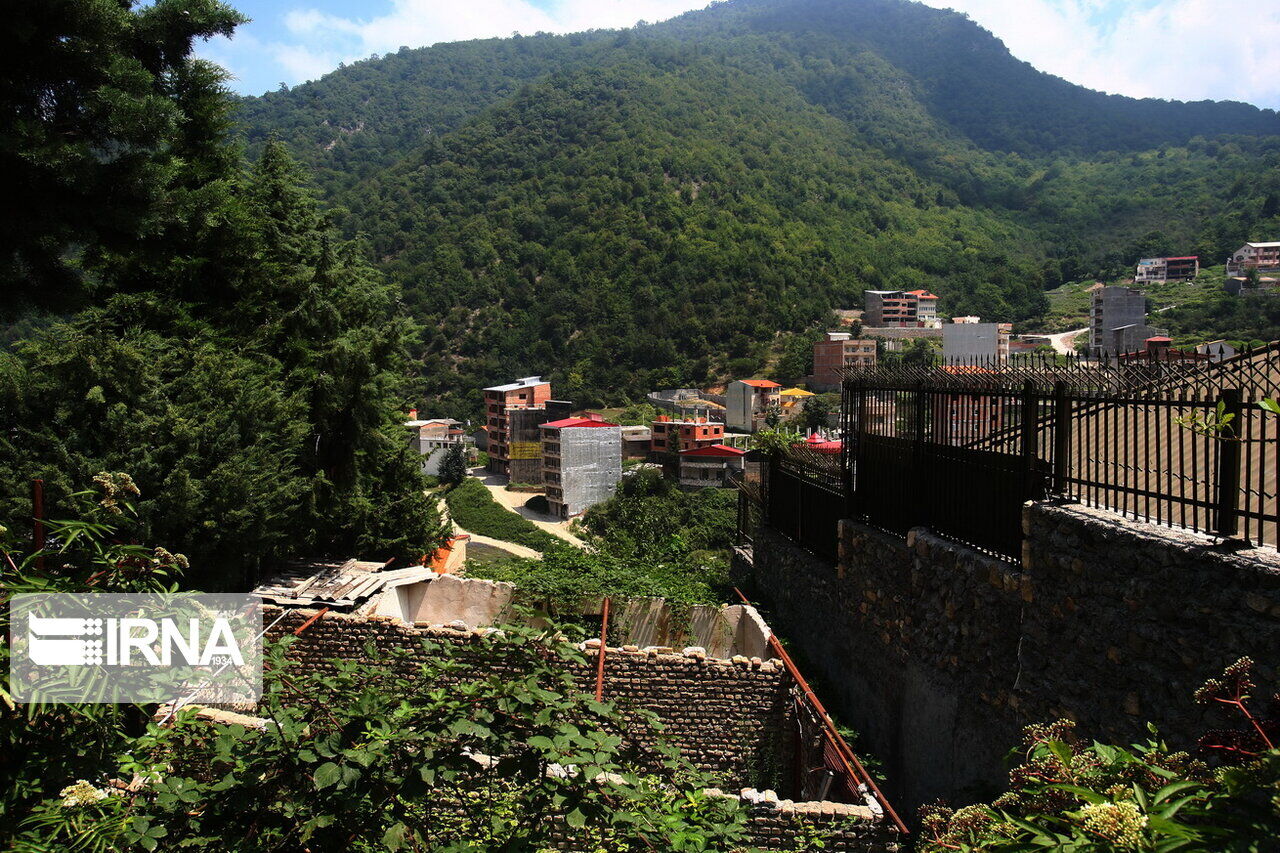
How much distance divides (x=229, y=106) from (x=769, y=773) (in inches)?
328

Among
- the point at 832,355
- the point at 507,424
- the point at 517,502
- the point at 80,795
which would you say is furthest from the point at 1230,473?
the point at 832,355

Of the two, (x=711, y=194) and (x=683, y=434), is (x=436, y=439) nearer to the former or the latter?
(x=683, y=434)

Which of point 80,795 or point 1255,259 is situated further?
point 1255,259

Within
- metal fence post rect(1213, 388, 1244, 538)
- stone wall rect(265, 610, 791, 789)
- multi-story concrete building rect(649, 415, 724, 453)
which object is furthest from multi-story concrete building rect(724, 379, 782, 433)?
metal fence post rect(1213, 388, 1244, 538)

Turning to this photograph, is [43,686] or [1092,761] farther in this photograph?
[43,686]

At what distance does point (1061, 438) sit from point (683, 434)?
159 feet

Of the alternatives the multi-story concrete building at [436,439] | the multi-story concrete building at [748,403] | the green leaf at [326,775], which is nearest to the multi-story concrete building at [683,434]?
the multi-story concrete building at [748,403]

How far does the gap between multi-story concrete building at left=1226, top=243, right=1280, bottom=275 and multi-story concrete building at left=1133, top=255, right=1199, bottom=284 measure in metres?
3.38

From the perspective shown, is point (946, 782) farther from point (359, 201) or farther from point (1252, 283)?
point (359, 201)

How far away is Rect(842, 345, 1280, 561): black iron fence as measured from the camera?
3359 millimetres

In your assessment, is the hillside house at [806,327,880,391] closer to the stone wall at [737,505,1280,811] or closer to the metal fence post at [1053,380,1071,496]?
the stone wall at [737,505,1280,811]

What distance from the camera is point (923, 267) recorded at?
89500 millimetres

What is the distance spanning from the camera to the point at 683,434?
52.8m

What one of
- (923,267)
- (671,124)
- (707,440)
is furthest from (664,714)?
(671,124)
